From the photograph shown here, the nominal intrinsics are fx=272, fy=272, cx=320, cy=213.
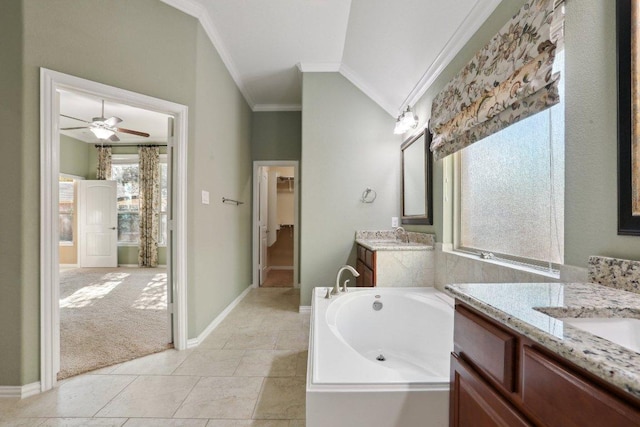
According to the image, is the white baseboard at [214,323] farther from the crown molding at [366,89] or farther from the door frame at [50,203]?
the crown molding at [366,89]

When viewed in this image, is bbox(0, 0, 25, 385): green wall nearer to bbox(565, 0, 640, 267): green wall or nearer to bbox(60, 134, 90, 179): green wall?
bbox(565, 0, 640, 267): green wall

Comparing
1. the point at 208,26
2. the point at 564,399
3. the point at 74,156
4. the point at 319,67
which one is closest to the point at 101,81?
the point at 208,26

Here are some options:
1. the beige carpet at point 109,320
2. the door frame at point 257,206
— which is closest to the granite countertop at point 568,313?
the beige carpet at point 109,320

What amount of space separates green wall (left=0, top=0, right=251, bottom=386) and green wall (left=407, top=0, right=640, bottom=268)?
2418 millimetres

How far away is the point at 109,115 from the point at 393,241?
4940 mm

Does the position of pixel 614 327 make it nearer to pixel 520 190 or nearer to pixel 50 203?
pixel 520 190

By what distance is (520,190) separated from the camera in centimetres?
153

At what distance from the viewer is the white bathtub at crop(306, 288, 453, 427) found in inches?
39.9

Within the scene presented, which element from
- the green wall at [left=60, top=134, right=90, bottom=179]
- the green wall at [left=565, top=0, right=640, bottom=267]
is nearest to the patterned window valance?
the green wall at [left=565, top=0, right=640, bottom=267]

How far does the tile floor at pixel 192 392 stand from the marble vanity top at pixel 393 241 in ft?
3.62

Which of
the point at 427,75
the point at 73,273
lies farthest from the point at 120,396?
the point at 73,273

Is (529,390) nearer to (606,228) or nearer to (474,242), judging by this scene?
(606,228)

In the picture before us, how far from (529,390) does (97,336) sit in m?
3.17

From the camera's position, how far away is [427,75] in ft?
7.91
